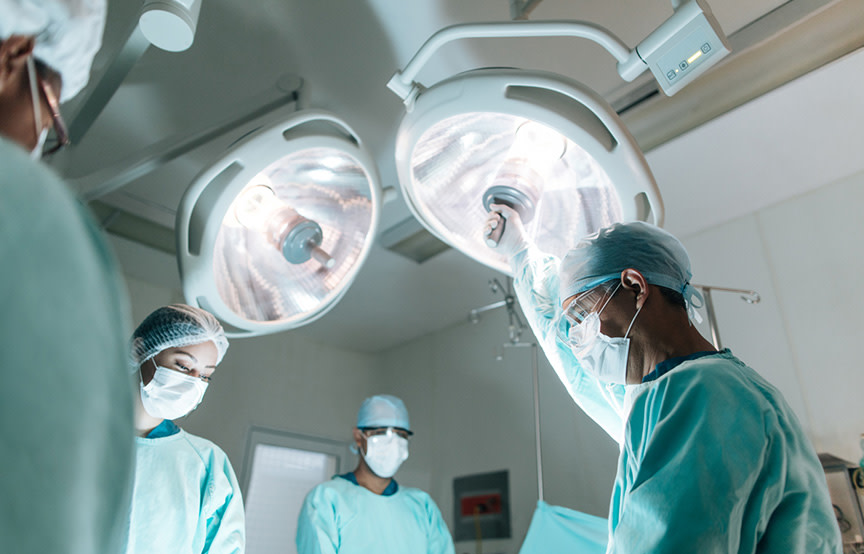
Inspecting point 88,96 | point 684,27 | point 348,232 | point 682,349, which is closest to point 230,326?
point 348,232

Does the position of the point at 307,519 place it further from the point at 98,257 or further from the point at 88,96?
the point at 98,257

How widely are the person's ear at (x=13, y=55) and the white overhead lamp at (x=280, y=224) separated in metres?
0.62

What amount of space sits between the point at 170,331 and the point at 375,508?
1.12m

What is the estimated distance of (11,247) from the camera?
364 mm

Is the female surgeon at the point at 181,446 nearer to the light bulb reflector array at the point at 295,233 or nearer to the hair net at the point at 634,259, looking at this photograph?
the light bulb reflector array at the point at 295,233

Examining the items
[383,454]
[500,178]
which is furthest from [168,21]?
[383,454]

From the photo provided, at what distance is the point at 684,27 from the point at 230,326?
3.54 feet

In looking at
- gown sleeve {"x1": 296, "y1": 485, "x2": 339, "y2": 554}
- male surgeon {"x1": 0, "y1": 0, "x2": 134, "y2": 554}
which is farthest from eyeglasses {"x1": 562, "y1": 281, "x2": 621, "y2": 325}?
gown sleeve {"x1": 296, "y1": 485, "x2": 339, "y2": 554}

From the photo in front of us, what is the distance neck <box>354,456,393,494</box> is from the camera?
2234mm

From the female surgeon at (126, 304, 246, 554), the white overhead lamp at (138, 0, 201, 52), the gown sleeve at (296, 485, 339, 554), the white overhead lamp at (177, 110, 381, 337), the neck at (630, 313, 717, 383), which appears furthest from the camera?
the gown sleeve at (296, 485, 339, 554)

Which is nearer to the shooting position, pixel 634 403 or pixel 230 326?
pixel 634 403

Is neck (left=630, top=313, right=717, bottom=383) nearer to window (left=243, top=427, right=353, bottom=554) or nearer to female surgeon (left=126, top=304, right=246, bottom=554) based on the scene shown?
female surgeon (left=126, top=304, right=246, bottom=554)

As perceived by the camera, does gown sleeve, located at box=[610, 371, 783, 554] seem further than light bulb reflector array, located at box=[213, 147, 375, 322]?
No

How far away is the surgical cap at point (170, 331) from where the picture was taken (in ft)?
4.52
